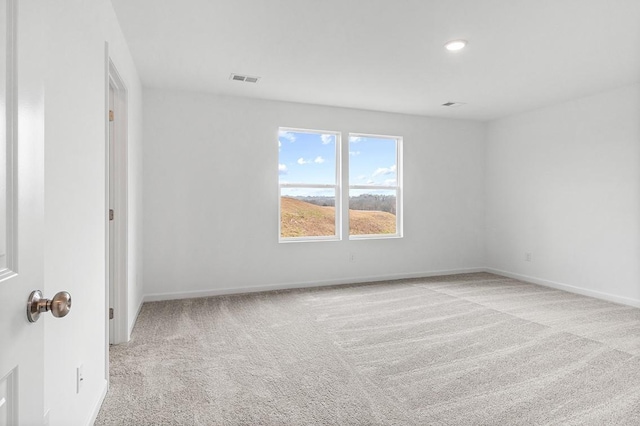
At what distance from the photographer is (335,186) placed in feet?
17.3

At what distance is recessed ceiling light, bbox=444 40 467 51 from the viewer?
3.09 metres

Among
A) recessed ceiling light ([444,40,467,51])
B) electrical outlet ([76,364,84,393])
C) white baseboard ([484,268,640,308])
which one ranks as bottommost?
white baseboard ([484,268,640,308])

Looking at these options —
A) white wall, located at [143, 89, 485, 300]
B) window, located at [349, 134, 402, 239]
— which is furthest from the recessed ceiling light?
window, located at [349, 134, 402, 239]

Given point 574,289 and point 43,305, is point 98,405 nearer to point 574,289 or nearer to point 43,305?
point 43,305

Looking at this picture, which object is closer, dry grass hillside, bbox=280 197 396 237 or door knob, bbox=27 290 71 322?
door knob, bbox=27 290 71 322

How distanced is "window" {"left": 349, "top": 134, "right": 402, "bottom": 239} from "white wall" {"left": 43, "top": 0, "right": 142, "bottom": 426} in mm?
3554

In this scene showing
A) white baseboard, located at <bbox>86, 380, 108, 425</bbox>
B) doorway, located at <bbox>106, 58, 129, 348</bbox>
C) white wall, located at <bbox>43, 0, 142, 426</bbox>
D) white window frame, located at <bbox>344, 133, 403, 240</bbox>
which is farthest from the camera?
white window frame, located at <bbox>344, 133, 403, 240</bbox>

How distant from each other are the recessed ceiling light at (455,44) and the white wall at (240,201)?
7.23 feet

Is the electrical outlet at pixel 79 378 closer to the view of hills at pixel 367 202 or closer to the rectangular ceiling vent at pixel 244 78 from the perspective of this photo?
the rectangular ceiling vent at pixel 244 78

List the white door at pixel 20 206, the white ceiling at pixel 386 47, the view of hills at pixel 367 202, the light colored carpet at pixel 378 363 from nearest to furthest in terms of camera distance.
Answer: the white door at pixel 20 206
the light colored carpet at pixel 378 363
the white ceiling at pixel 386 47
the view of hills at pixel 367 202

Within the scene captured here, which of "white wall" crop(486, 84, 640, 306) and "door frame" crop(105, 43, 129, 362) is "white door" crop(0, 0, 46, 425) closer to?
"door frame" crop(105, 43, 129, 362)

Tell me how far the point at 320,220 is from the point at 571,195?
11.0 ft

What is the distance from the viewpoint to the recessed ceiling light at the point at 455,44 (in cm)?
309

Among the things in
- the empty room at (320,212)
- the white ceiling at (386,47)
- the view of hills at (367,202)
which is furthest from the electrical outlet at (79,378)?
the view of hills at (367,202)
